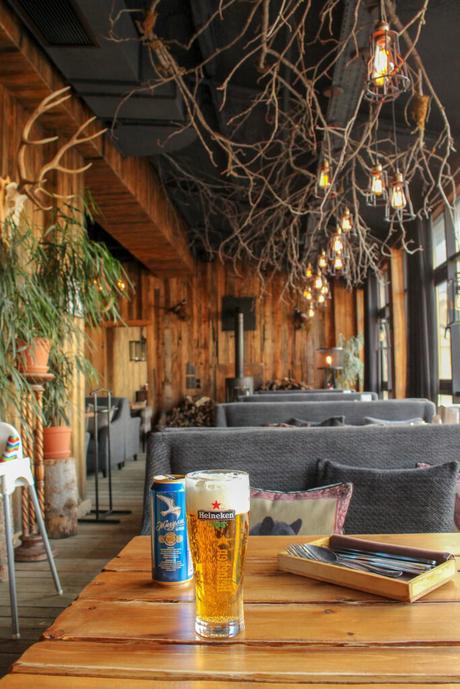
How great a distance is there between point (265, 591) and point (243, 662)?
260 millimetres

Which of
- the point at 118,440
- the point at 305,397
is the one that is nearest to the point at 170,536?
the point at 305,397

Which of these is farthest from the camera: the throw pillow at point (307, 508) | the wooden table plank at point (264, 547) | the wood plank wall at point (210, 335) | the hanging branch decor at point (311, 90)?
the wood plank wall at point (210, 335)

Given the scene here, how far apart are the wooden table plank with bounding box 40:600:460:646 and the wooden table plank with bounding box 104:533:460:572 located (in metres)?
0.21

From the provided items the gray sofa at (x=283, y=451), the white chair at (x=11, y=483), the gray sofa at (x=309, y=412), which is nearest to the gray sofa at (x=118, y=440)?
the gray sofa at (x=309, y=412)

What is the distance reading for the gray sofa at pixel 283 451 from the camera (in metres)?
1.98

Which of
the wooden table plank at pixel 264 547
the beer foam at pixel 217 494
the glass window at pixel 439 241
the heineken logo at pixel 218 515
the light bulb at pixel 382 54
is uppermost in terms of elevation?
the glass window at pixel 439 241

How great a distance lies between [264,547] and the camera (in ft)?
4.02

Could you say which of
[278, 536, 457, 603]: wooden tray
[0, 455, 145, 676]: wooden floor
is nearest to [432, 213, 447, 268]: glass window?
[0, 455, 145, 676]: wooden floor

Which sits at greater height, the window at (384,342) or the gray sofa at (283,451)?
the window at (384,342)

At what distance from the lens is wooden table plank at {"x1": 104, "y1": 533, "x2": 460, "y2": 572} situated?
1131 millimetres

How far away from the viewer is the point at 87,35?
3.54 m

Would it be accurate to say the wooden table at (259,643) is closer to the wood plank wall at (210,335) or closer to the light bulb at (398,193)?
the light bulb at (398,193)

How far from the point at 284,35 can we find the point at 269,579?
4248 mm

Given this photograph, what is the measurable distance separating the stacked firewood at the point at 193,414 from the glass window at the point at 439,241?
500 centimetres
